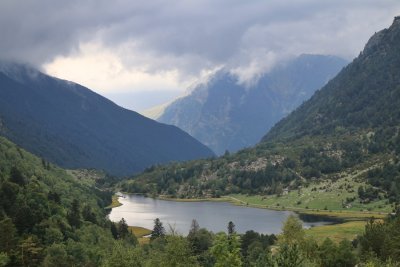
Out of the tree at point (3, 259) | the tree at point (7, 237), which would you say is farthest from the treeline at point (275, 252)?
the tree at point (7, 237)

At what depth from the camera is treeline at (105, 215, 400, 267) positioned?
7919cm

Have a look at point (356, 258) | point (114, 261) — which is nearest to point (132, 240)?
point (356, 258)

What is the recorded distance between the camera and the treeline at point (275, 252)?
79.2 metres

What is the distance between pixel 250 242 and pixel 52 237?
5782 centimetres

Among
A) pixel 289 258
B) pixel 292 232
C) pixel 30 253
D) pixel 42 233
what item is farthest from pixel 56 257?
pixel 289 258

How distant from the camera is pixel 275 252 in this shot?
12056 centimetres

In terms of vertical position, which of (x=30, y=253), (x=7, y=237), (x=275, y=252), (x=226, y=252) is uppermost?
(x=226, y=252)

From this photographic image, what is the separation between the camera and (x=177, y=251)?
8456 centimetres

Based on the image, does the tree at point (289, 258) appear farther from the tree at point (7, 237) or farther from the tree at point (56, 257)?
the tree at point (7, 237)

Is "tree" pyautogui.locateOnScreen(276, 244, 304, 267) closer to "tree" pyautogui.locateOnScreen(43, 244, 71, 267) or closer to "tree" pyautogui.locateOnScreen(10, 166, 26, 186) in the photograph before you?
"tree" pyautogui.locateOnScreen(43, 244, 71, 267)

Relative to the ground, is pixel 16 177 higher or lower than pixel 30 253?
higher

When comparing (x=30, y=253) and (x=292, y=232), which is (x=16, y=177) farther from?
(x=292, y=232)

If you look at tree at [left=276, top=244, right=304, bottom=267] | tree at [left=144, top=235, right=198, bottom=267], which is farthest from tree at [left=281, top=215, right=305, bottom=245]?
tree at [left=276, top=244, right=304, bottom=267]

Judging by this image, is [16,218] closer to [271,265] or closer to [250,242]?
[250,242]
